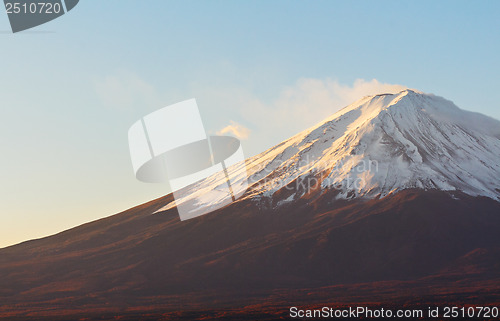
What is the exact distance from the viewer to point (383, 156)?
97.1 metres

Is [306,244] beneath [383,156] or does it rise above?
beneath

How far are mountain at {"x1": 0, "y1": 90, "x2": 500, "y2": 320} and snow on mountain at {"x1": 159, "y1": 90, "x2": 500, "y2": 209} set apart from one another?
366 mm

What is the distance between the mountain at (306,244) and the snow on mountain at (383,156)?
37 centimetres

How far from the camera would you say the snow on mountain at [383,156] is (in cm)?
9212

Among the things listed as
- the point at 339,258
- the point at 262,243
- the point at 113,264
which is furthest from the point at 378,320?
the point at 113,264

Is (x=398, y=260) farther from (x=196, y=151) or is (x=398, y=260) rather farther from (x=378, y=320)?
(x=196, y=151)

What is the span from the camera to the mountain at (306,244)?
64.6 metres

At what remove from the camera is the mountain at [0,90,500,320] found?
64625 mm

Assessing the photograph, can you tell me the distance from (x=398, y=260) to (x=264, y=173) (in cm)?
3769

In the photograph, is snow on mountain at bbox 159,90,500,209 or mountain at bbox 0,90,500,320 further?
snow on mountain at bbox 159,90,500,209

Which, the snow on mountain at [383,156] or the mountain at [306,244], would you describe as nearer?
the mountain at [306,244]

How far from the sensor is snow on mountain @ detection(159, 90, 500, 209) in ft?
302

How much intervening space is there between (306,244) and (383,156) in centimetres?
2860

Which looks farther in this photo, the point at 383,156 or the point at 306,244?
the point at 383,156
